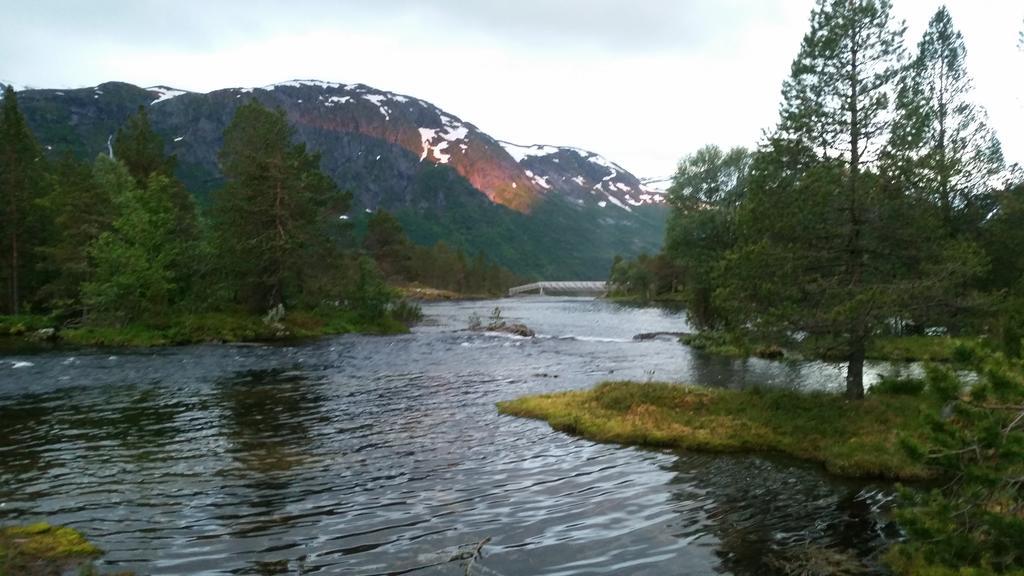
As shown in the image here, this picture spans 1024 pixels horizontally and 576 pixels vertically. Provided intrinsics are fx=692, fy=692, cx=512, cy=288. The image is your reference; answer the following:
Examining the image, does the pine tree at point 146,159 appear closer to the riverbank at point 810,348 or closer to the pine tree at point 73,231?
the pine tree at point 73,231

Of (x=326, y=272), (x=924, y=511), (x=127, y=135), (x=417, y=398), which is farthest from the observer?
(x=127, y=135)

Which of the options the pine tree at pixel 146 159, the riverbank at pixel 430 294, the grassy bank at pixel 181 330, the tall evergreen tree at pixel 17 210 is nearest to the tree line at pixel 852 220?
the grassy bank at pixel 181 330

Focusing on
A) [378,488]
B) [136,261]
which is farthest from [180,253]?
[378,488]

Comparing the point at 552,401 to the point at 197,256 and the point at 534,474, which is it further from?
the point at 197,256

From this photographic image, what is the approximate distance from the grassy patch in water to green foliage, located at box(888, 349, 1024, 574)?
12.4 metres

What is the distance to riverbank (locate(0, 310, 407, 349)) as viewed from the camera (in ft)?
153

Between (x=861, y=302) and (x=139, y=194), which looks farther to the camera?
(x=139, y=194)

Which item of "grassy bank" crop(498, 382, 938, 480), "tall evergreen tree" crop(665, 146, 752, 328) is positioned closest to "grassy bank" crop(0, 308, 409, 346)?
"tall evergreen tree" crop(665, 146, 752, 328)

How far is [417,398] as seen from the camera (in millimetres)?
27062

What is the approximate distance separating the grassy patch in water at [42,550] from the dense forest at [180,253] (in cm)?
3842

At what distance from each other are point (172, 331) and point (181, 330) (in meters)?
0.58

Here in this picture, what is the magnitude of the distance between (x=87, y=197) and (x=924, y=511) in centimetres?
6120

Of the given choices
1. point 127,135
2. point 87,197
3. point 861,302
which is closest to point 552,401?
point 861,302

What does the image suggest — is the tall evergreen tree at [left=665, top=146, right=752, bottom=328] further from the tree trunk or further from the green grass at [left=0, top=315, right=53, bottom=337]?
the green grass at [left=0, top=315, right=53, bottom=337]
